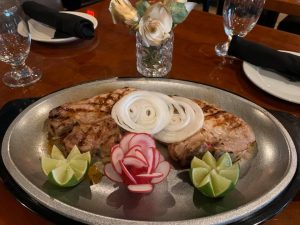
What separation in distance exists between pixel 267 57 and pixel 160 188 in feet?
2.32

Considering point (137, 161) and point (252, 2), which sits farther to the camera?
point (252, 2)

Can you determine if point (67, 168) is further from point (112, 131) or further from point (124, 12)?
point (124, 12)

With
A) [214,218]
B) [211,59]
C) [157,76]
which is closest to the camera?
[214,218]

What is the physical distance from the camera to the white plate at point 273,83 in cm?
113

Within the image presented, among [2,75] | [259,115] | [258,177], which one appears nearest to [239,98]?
[259,115]

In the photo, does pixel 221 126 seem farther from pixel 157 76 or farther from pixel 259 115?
pixel 157 76

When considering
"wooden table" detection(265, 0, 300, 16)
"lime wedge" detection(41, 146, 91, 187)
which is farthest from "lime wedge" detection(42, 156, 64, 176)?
"wooden table" detection(265, 0, 300, 16)

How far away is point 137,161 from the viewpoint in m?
0.76

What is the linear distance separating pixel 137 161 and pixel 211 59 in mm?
771

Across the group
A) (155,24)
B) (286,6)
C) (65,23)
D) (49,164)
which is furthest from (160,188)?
(286,6)

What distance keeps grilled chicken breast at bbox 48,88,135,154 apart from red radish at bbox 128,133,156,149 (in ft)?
0.37

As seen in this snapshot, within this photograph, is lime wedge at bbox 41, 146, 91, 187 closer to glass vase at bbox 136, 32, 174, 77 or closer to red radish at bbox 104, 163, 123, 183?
red radish at bbox 104, 163, 123, 183

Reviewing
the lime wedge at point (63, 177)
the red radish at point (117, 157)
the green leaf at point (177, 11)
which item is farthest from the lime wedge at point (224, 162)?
the green leaf at point (177, 11)

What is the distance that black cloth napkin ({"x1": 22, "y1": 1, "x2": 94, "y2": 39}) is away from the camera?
1.41 m
